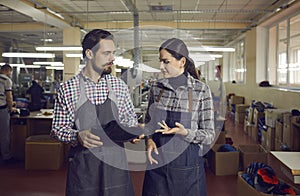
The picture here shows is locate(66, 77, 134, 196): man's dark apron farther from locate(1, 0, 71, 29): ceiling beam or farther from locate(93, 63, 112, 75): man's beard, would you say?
locate(1, 0, 71, 29): ceiling beam

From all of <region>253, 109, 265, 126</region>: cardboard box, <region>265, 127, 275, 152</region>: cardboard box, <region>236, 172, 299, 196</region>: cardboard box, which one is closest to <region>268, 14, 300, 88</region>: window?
<region>253, 109, 265, 126</region>: cardboard box

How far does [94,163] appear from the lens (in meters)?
1.31

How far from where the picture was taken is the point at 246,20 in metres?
8.57

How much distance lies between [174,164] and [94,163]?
1.26 ft

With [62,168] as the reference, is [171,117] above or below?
above

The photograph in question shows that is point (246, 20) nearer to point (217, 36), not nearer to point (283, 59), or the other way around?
point (283, 59)

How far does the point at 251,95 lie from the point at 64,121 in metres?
7.77

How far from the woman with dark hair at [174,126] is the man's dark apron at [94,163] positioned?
0.22m

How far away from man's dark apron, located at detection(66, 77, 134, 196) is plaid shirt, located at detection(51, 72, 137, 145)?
1.0 inches

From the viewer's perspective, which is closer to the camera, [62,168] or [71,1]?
[62,168]

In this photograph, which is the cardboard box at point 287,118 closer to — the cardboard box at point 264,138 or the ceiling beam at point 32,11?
the cardboard box at point 264,138

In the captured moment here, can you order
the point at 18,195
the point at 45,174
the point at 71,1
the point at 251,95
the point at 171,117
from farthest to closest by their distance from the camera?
the point at 251,95 < the point at 71,1 < the point at 45,174 < the point at 18,195 < the point at 171,117

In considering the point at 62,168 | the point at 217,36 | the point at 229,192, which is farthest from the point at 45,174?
the point at 217,36

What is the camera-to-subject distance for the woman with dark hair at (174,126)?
4.88 ft
